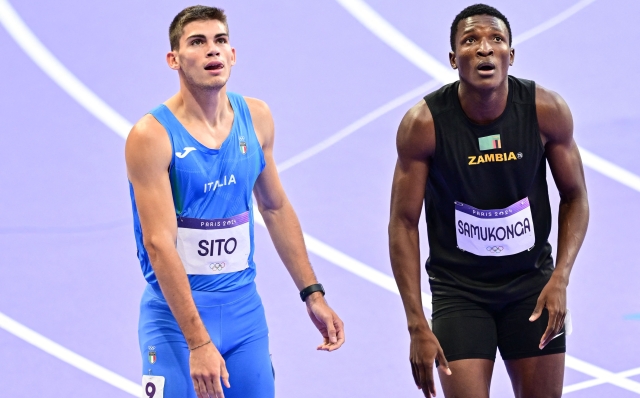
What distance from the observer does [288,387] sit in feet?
17.2

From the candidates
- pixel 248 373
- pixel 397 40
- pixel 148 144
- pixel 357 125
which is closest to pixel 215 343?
pixel 248 373

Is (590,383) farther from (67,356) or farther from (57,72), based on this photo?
(57,72)

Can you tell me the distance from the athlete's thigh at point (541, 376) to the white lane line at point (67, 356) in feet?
7.37

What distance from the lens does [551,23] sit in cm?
962

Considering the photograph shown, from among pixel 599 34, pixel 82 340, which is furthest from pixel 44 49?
pixel 599 34

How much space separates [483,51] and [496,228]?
658mm

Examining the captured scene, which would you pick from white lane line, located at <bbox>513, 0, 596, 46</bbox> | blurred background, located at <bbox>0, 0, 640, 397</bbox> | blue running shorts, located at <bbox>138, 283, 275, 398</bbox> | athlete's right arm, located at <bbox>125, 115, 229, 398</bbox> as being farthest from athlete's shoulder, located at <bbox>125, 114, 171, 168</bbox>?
white lane line, located at <bbox>513, 0, 596, 46</bbox>

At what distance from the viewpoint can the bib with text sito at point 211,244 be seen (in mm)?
3584

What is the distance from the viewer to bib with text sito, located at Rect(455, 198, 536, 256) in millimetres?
3760

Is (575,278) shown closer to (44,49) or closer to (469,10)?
(469,10)

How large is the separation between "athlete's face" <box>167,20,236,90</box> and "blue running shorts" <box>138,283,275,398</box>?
0.77 m

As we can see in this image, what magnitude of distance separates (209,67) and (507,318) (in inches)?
58.4

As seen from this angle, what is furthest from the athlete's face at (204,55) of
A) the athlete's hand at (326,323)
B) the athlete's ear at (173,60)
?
the athlete's hand at (326,323)

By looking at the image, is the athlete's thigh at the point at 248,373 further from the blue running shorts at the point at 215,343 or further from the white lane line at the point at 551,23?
the white lane line at the point at 551,23
